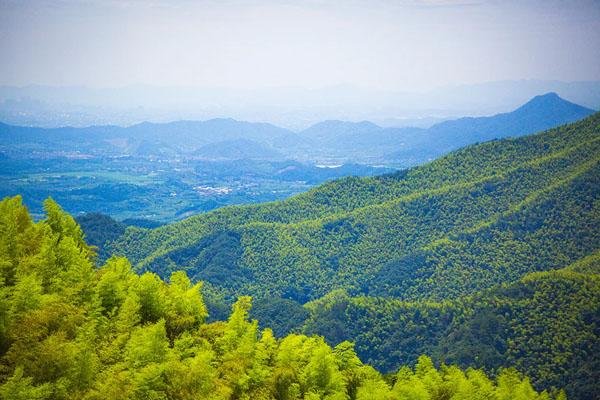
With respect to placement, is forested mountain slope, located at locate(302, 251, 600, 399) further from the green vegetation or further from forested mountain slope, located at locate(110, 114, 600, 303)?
the green vegetation

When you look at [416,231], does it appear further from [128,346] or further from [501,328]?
[128,346]

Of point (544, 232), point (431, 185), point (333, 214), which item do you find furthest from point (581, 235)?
point (333, 214)

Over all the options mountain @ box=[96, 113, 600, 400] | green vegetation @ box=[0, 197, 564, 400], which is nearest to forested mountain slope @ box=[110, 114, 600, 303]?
mountain @ box=[96, 113, 600, 400]

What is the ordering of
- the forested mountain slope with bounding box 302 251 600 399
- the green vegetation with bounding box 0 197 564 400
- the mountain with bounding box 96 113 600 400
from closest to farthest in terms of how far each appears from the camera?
the green vegetation with bounding box 0 197 564 400, the forested mountain slope with bounding box 302 251 600 399, the mountain with bounding box 96 113 600 400

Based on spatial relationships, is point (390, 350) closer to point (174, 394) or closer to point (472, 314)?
point (472, 314)

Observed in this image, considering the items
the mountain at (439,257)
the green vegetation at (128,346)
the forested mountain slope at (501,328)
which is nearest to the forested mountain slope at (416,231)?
the mountain at (439,257)

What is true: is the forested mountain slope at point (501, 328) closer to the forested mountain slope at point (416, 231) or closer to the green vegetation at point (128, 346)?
the forested mountain slope at point (416, 231)
